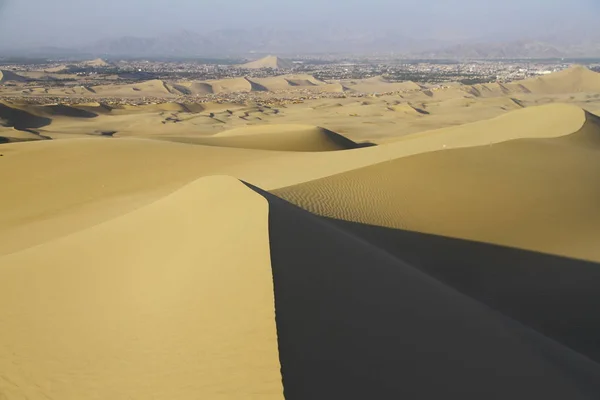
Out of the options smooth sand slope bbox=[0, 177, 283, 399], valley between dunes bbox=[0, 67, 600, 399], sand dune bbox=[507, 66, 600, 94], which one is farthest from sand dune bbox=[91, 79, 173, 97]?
smooth sand slope bbox=[0, 177, 283, 399]

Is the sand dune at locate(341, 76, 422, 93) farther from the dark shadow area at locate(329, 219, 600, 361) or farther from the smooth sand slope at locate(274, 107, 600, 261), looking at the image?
the dark shadow area at locate(329, 219, 600, 361)

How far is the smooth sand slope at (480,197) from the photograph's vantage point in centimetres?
1088

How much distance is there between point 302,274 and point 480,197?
822 centimetres

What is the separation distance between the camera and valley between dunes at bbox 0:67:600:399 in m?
4.48

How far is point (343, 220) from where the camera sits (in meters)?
10.4

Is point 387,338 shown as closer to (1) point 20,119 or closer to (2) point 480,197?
(2) point 480,197

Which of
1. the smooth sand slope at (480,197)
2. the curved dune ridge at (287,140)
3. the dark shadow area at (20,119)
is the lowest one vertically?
the dark shadow area at (20,119)

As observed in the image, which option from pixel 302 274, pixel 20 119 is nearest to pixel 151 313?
pixel 302 274

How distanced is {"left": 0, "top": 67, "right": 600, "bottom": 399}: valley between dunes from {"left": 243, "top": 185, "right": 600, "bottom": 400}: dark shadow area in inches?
0.9

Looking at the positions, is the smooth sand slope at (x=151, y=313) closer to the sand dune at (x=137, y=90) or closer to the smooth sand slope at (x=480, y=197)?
the smooth sand slope at (x=480, y=197)

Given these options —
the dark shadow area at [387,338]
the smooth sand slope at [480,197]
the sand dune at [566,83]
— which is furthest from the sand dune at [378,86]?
the dark shadow area at [387,338]

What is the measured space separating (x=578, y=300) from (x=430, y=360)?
5040 mm

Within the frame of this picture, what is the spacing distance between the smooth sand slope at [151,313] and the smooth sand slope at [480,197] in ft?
12.1

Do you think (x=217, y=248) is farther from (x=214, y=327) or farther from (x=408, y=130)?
(x=408, y=130)
